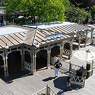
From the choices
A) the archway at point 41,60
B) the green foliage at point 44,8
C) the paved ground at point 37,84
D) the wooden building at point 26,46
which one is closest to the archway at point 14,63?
the wooden building at point 26,46

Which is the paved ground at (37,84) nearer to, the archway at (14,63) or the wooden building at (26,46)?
the wooden building at (26,46)

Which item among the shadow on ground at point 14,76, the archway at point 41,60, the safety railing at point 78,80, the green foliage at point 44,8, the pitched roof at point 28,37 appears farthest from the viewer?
the green foliage at point 44,8

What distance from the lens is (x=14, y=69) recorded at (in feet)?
51.5

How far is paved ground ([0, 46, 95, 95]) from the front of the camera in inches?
470

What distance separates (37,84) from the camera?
13016mm

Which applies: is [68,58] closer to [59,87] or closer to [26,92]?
[59,87]

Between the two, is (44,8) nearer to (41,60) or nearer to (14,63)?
(41,60)

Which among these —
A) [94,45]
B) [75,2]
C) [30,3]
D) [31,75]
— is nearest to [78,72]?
[31,75]

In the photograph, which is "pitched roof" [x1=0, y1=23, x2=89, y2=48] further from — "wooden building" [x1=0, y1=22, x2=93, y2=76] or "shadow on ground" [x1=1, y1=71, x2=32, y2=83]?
"shadow on ground" [x1=1, y1=71, x2=32, y2=83]

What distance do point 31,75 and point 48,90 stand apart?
4.14m

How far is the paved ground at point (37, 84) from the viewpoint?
1194 cm

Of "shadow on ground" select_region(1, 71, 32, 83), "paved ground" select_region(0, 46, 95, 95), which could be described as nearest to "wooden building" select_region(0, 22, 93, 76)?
"shadow on ground" select_region(1, 71, 32, 83)

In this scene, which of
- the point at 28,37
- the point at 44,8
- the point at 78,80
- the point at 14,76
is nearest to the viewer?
the point at 78,80

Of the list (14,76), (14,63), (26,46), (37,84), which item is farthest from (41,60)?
(37,84)
